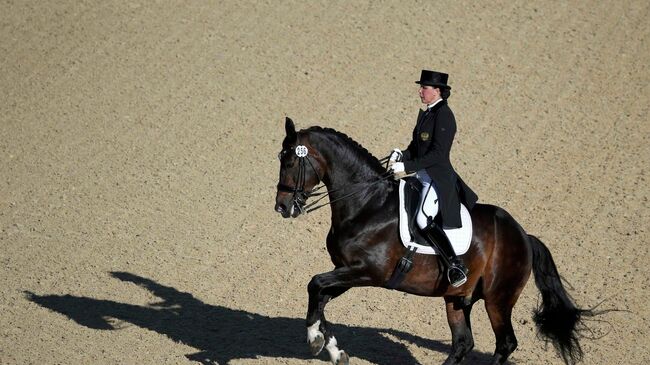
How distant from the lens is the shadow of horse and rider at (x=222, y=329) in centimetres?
1046

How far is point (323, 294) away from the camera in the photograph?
9164 millimetres

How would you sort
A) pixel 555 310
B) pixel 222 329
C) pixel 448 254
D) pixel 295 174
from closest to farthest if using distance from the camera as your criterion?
pixel 295 174
pixel 448 254
pixel 555 310
pixel 222 329

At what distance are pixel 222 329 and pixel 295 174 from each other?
290 centimetres

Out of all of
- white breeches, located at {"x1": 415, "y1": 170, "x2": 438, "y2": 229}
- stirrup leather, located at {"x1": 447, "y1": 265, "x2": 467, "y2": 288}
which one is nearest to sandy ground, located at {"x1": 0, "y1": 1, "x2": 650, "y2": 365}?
stirrup leather, located at {"x1": 447, "y1": 265, "x2": 467, "y2": 288}

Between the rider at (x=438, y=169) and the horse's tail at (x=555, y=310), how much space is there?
1050mm

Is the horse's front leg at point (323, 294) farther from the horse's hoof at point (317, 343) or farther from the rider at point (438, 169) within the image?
the rider at point (438, 169)

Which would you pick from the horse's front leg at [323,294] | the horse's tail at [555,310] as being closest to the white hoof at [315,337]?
the horse's front leg at [323,294]

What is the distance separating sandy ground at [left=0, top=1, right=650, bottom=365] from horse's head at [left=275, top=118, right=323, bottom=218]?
2158 mm

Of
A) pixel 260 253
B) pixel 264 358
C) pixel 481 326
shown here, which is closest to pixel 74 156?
pixel 260 253

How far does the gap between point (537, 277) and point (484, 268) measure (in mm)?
706

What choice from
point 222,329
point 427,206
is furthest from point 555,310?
point 222,329

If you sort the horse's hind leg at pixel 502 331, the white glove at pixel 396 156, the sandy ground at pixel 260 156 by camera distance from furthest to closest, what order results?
the sandy ground at pixel 260 156
the horse's hind leg at pixel 502 331
the white glove at pixel 396 156

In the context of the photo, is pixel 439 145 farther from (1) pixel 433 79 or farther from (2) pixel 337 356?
(2) pixel 337 356

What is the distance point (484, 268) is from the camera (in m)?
9.52
